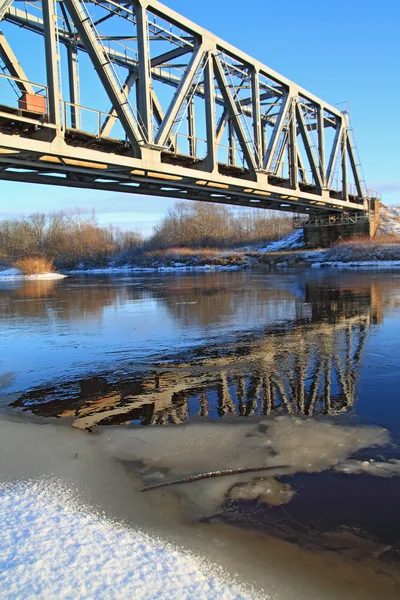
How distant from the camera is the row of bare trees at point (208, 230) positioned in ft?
275

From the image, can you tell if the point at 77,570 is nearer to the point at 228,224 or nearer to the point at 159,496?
the point at 159,496

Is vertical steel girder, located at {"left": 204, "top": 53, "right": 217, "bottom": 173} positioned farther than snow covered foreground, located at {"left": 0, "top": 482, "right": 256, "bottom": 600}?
Yes

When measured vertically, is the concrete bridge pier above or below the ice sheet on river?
above

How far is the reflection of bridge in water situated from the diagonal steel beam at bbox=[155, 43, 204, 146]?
1042 cm

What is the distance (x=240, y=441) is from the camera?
4.24m

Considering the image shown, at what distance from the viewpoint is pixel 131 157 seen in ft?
53.6

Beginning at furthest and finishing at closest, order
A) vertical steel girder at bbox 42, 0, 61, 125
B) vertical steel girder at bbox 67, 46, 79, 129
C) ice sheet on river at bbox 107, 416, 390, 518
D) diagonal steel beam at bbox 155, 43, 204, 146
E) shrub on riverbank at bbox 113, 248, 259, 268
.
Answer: shrub on riverbank at bbox 113, 248, 259, 268 < vertical steel girder at bbox 67, 46, 79, 129 < diagonal steel beam at bbox 155, 43, 204, 146 < vertical steel girder at bbox 42, 0, 61, 125 < ice sheet on river at bbox 107, 416, 390, 518

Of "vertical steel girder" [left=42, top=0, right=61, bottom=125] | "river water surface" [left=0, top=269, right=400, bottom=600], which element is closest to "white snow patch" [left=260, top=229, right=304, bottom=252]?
"vertical steel girder" [left=42, top=0, right=61, bottom=125]

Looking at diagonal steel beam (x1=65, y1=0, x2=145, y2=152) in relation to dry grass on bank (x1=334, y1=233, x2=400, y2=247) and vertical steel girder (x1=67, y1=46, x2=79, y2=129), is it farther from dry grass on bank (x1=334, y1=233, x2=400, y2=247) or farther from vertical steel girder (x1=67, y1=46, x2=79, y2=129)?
dry grass on bank (x1=334, y1=233, x2=400, y2=247)

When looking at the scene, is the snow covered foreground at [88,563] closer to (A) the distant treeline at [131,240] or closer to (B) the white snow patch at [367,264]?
(B) the white snow patch at [367,264]

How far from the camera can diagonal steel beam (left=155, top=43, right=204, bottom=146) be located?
16.3 m

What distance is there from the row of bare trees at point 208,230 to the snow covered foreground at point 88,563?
3129 inches

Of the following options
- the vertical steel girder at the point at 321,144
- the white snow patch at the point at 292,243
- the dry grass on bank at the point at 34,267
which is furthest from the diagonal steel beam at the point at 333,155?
the dry grass on bank at the point at 34,267

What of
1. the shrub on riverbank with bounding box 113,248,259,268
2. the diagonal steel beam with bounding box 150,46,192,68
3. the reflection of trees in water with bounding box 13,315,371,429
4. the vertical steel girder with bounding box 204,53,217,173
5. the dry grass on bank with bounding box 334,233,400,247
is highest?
the diagonal steel beam with bounding box 150,46,192,68
